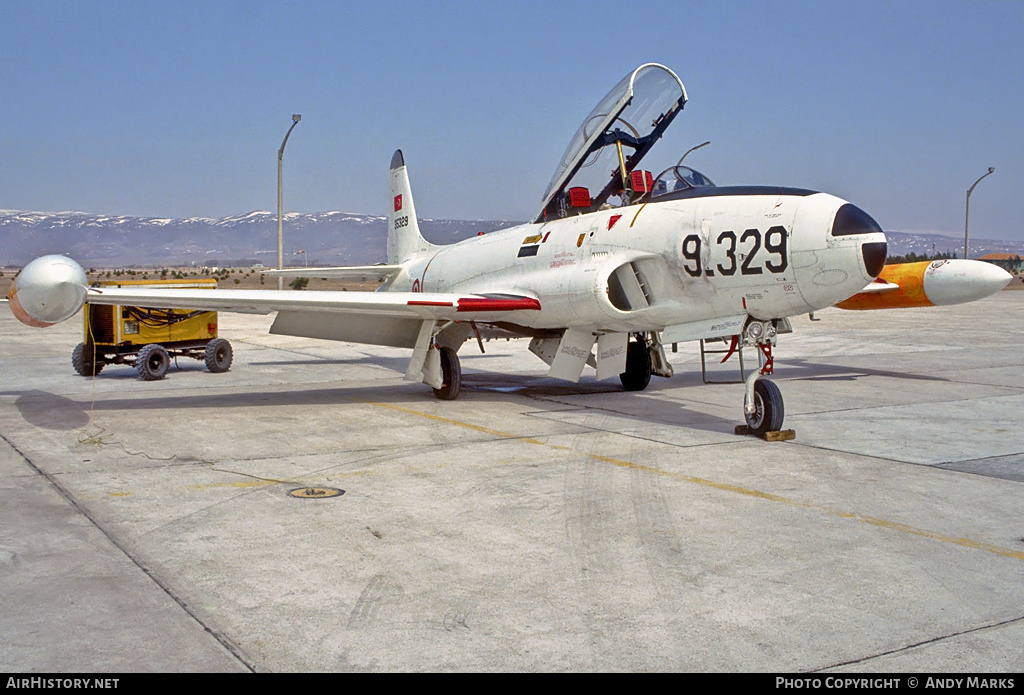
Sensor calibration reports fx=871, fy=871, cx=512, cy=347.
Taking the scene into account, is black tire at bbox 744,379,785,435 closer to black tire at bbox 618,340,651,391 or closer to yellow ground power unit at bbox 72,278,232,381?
black tire at bbox 618,340,651,391

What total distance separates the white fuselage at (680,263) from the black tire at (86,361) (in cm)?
647

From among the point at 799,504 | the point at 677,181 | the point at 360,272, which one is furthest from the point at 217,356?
the point at 799,504

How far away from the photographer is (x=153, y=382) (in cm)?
1389

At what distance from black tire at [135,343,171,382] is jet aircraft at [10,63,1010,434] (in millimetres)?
2959

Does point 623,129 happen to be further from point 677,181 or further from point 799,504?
point 799,504

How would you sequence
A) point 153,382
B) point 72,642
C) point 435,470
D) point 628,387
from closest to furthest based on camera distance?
point 72,642, point 435,470, point 628,387, point 153,382

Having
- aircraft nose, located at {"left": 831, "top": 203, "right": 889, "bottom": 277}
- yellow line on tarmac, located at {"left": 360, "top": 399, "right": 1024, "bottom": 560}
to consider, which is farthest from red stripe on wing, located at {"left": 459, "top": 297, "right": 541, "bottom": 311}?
Answer: aircraft nose, located at {"left": 831, "top": 203, "right": 889, "bottom": 277}

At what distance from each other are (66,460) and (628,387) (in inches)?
301

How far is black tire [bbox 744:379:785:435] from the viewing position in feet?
28.9

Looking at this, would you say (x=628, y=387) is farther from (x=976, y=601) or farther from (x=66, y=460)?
(x=976, y=601)

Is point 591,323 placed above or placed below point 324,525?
above

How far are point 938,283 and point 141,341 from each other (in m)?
13.6
